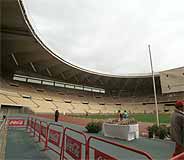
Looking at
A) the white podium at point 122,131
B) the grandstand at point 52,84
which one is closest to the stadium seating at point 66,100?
the grandstand at point 52,84

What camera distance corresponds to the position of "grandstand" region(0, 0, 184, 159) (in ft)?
75.6

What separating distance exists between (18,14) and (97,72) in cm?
3366

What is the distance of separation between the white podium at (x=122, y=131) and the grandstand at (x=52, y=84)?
3.33 metres

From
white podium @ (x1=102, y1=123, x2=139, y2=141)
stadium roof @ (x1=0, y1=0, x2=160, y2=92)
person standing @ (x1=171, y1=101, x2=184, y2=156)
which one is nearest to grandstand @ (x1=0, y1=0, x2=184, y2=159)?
stadium roof @ (x1=0, y1=0, x2=160, y2=92)

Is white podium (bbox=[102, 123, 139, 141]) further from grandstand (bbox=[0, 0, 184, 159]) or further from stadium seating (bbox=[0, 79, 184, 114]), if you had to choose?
stadium seating (bbox=[0, 79, 184, 114])

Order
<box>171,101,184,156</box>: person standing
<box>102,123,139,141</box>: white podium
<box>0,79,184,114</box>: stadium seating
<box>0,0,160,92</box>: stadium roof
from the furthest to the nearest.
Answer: <box>0,79,184,114</box>: stadium seating
<box>0,0,160,92</box>: stadium roof
<box>102,123,139,141</box>: white podium
<box>171,101,184,156</box>: person standing

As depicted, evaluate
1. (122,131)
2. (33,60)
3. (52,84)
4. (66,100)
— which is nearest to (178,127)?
(122,131)

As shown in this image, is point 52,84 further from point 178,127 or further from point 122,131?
point 178,127

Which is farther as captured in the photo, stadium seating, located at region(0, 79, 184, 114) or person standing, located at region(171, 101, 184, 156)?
stadium seating, located at region(0, 79, 184, 114)

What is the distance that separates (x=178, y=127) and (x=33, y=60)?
4106 centimetres

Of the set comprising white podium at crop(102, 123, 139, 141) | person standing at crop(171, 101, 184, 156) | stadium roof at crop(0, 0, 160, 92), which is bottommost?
white podium at crop(102, 123, 139, 141)

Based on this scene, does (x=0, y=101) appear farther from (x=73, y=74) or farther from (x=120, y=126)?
(x=120, y=126)

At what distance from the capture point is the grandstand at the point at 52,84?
23.1m

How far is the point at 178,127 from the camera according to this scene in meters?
3.75
